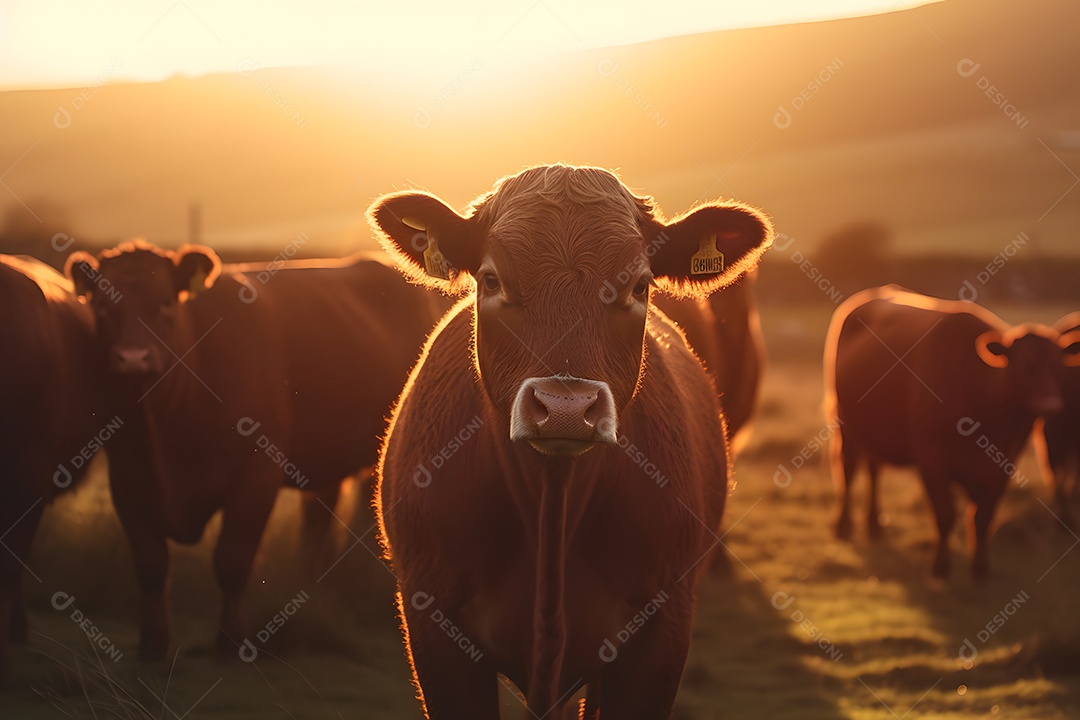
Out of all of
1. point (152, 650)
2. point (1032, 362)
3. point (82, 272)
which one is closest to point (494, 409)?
point (152, 650)

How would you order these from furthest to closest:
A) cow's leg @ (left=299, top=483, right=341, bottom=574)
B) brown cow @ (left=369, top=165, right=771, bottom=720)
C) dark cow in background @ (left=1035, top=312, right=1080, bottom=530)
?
dark cow in background @ (left=1035, top=312, right=1080, bottom=530), cow's leg @ (left=299, top=483, right=341, bottom=574), brown cow @ (left=369, top=165, right=771, bottom=720)

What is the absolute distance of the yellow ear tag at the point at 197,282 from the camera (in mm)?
6883

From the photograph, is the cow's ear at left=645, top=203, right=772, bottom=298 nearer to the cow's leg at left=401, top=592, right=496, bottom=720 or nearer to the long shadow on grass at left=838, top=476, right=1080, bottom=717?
the cow's leg at left=401, top=592, right=496, bottom=720

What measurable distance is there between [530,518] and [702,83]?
217 ft

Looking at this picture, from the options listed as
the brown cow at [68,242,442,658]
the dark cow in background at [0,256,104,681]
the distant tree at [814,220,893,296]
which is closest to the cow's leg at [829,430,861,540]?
the brown cow at [68,242,442,658]

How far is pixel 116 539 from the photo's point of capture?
24.0 feet

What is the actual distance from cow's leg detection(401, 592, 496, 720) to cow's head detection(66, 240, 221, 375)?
3321 millimetres

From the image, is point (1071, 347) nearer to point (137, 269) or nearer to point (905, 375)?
point (905, 375)

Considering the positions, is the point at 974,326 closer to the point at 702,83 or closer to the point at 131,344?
the point at 131,344

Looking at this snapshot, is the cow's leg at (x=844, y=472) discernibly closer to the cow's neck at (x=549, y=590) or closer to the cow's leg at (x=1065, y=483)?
the cow's leg at (x=1065, y=483)

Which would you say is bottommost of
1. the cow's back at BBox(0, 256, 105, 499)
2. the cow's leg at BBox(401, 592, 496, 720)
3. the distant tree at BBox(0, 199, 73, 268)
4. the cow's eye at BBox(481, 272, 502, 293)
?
the cow's leg at BBox(401, 592, 496, 720)

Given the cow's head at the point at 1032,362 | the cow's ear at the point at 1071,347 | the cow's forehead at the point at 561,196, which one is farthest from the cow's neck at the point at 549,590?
the cow's ear at the point at 1071,347

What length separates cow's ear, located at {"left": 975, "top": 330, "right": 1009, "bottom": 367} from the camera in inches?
364

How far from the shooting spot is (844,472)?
11.6 metres
